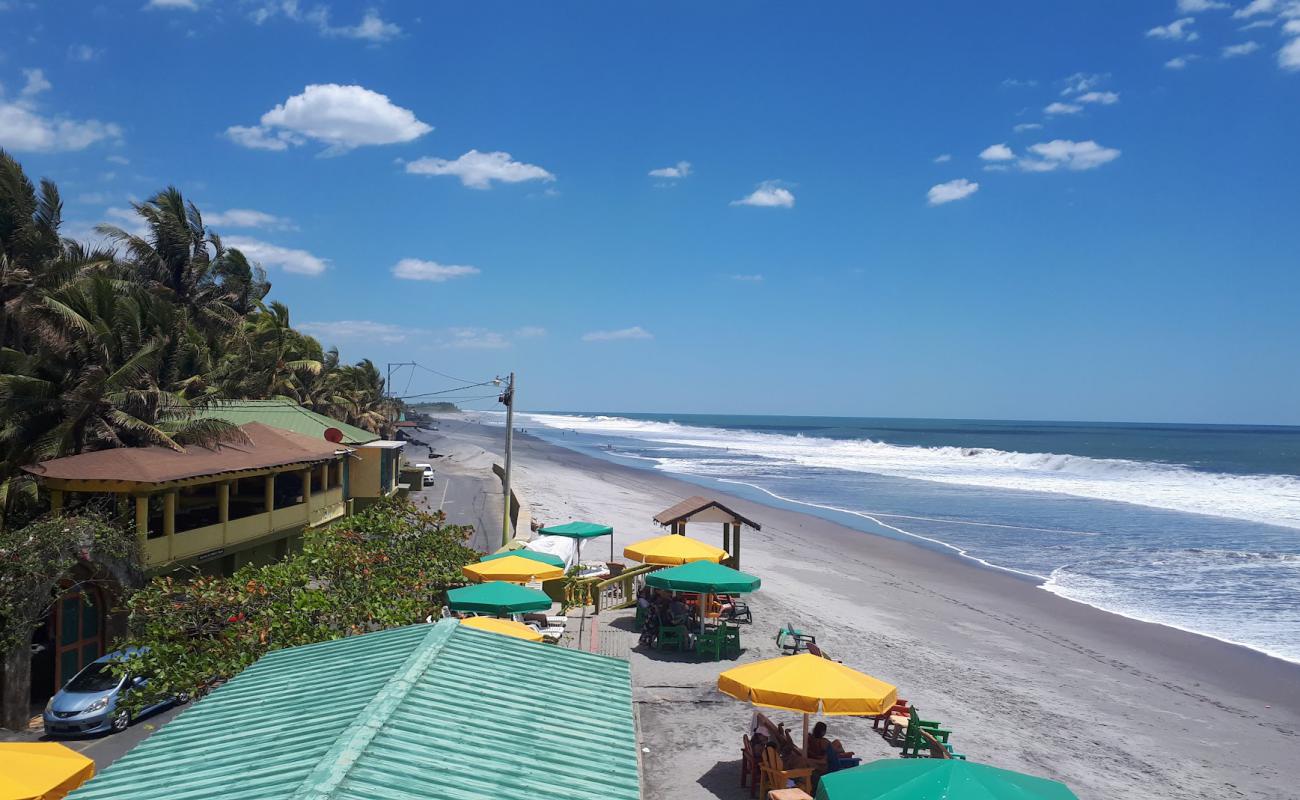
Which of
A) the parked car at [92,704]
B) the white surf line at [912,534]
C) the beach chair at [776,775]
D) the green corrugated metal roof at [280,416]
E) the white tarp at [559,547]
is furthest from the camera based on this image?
the white surf line at [912,534]

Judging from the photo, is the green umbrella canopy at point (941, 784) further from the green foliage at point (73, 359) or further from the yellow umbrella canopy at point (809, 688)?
the green foliage at point (73, 359)

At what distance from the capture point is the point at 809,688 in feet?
32.8

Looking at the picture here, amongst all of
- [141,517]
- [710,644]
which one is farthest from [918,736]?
[141,517]

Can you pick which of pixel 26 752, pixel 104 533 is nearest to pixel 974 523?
pixel 104 533

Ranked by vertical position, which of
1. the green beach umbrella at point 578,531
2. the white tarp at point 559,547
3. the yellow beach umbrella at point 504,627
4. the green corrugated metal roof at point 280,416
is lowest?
the white tarp at point 559,547

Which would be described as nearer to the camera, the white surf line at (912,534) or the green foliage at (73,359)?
the green foliage at (73,359)

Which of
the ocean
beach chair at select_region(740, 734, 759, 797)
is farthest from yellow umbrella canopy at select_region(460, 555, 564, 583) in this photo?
the ocean

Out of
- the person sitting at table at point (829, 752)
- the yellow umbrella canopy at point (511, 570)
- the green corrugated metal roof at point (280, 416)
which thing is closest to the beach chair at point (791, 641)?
the yellow umbrella canopy at point (511, 570)

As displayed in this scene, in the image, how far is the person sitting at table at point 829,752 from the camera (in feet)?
35.0

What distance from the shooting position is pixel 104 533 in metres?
15.8

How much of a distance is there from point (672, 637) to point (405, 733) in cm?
1264

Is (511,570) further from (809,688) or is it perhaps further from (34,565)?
(34,565)

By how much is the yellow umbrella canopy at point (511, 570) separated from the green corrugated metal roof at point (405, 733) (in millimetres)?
9098

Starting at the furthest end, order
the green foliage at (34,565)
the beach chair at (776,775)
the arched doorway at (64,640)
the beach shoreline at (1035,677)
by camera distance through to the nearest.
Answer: the arched doorway at (64,640), the green foliage at (34,565), the beach shoreline at (1035,677), the beach chair at (776,775)
